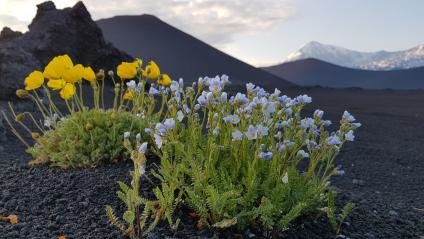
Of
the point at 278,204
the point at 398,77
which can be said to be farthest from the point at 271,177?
the point at 398,77

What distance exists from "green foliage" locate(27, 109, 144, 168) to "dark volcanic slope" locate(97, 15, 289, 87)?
2100 centimetres

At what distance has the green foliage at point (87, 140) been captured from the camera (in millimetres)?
3832

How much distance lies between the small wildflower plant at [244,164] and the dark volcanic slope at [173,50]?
2215 cm

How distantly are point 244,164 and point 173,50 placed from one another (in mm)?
26440

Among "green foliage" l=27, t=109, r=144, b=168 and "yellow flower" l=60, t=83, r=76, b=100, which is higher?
"yellow flower" l=60, t=83, r=76, b=100

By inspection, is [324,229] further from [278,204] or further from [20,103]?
[20,103]

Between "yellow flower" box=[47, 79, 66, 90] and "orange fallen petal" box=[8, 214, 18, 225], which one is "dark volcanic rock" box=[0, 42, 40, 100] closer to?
"yellow flower" box=[47, 79, 66, 90]

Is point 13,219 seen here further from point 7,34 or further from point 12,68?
point 7,34

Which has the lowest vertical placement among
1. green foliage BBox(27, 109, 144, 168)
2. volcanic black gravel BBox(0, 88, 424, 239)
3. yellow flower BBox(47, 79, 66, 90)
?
volcanic black gravel BBox(0, 88, 424, 239)

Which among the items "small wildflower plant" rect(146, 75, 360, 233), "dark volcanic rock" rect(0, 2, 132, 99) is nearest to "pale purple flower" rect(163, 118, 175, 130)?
"small wildflower plant" rect(146, 75, 360, 233)

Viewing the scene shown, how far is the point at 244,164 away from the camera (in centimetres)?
287

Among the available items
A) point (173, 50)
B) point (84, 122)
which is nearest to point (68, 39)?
point (84, 122)

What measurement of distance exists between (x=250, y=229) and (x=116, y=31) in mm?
28503

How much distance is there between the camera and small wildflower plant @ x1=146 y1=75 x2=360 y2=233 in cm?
259
